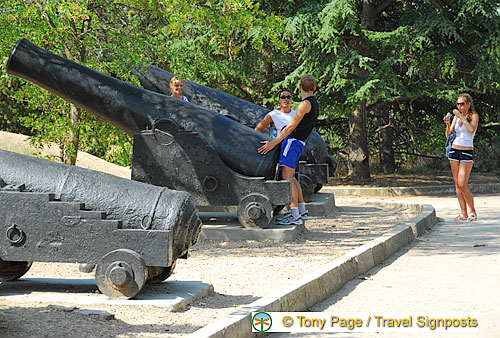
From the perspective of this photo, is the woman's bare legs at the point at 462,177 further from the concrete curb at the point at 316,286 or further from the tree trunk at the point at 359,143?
the tree trunk at the point at 359,143

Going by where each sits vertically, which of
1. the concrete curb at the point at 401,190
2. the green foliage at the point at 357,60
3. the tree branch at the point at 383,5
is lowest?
the concrete curb at the point at 401,190

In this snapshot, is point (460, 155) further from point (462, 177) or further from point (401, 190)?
point (401, 190)

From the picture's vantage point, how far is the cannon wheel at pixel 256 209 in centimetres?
903

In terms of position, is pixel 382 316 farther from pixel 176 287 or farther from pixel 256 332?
pixel 176 287

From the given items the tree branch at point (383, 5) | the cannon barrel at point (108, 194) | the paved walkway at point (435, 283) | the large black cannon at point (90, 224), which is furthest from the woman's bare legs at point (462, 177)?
the tree branch at point (383, 5)

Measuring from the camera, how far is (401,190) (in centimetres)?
1853

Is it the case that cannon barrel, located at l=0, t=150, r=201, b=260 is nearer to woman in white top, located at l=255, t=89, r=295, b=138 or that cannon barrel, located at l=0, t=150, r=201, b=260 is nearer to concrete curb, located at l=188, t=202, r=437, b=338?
concrete curb, located at l=188, t=202, r=437, b=338

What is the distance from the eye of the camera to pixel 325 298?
6062 millimetres

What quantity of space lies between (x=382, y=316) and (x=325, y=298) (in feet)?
2.74

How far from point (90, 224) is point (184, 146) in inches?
162

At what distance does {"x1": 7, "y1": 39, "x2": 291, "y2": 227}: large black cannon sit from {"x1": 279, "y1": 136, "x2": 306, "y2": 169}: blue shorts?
0.15 m

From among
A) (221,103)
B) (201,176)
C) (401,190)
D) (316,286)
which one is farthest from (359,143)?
(316,286)

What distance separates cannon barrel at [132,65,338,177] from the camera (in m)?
12.5

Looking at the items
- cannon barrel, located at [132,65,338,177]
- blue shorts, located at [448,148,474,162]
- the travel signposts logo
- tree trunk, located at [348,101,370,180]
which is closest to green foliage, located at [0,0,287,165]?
cannon barrel, located at [132,65,338,177]
